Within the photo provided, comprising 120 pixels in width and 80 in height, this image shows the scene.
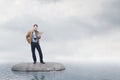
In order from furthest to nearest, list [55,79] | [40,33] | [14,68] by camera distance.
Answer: [14,68] → [40,33] → [55,79]

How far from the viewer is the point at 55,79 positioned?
35062 mm

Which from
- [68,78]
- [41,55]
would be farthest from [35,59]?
[68,78]

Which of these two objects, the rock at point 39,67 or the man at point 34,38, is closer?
the man at point 34,38

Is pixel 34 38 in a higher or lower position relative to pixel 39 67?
higher

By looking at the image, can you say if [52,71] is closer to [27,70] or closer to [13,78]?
[27,70]

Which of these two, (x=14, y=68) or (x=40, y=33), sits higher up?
(x=40, y=33)

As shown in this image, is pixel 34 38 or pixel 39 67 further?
pixel 39 67

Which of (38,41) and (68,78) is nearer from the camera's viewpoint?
(68,78)

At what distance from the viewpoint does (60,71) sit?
43.2 metres

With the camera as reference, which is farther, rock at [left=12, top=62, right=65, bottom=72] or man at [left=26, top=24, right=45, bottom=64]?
rock at [left=12, top=62, right=65, bottom=72]

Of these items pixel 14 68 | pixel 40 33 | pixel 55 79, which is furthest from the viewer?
pixel 14 68

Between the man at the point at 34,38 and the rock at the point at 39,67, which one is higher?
the man at the point at 34,38

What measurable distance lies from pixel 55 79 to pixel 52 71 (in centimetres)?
764

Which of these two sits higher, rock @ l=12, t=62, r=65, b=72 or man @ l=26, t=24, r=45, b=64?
man @ l=26, t=24, r=45, b=64
